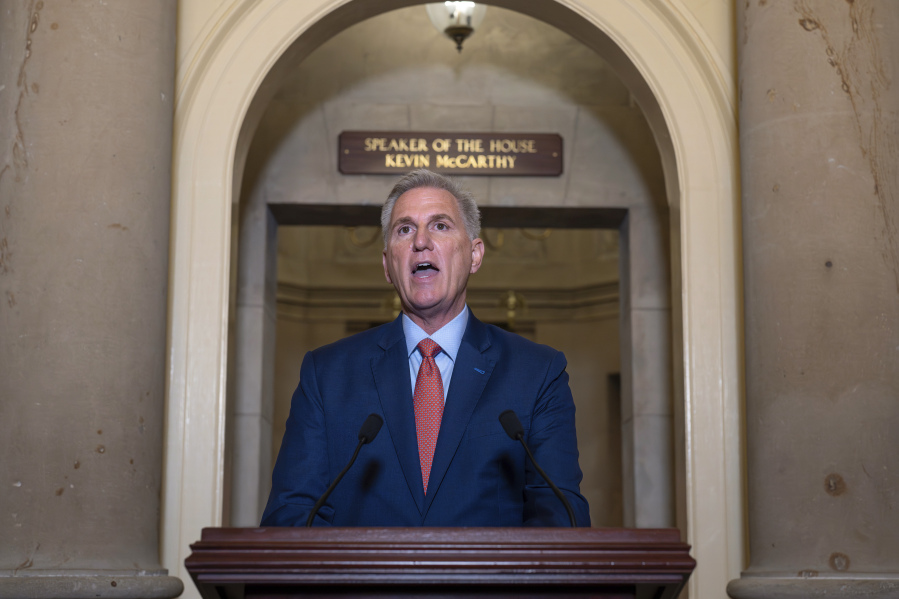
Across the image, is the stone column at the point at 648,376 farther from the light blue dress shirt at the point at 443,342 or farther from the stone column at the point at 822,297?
the light blue dress shirt at the point at 443,342

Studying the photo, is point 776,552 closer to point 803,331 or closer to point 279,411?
point 803,331

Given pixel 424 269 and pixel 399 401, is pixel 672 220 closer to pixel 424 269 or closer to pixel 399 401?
pixel 424 269

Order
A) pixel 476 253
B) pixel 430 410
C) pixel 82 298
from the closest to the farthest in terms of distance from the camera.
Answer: pixel 430 410, pixel 476 253, pixel 82 298

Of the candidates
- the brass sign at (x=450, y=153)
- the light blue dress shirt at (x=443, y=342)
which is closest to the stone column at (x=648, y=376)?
the brass sign at (x=450, y=153)

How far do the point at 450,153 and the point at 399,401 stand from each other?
3149mm

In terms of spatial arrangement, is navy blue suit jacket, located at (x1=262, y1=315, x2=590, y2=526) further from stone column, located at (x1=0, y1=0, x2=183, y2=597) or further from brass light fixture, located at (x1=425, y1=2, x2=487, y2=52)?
brass light fixture, located at (x1=425, y1=2, x2=487, y2=52)

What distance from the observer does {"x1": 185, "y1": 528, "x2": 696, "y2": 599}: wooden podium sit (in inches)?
61.6

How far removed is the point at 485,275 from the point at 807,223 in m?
7.66

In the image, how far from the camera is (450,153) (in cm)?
529

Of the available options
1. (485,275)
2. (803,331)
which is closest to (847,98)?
(803,331)

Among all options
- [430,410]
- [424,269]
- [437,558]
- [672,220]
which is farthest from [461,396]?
[672,220]

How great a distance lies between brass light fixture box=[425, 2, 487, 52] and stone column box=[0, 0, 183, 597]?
1768 millimetres

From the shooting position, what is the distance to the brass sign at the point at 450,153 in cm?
526

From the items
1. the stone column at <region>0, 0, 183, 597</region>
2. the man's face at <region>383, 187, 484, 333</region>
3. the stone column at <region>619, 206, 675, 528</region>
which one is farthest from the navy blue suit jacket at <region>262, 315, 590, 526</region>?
the stone column at <region>619, 206, 675, 528</region>
